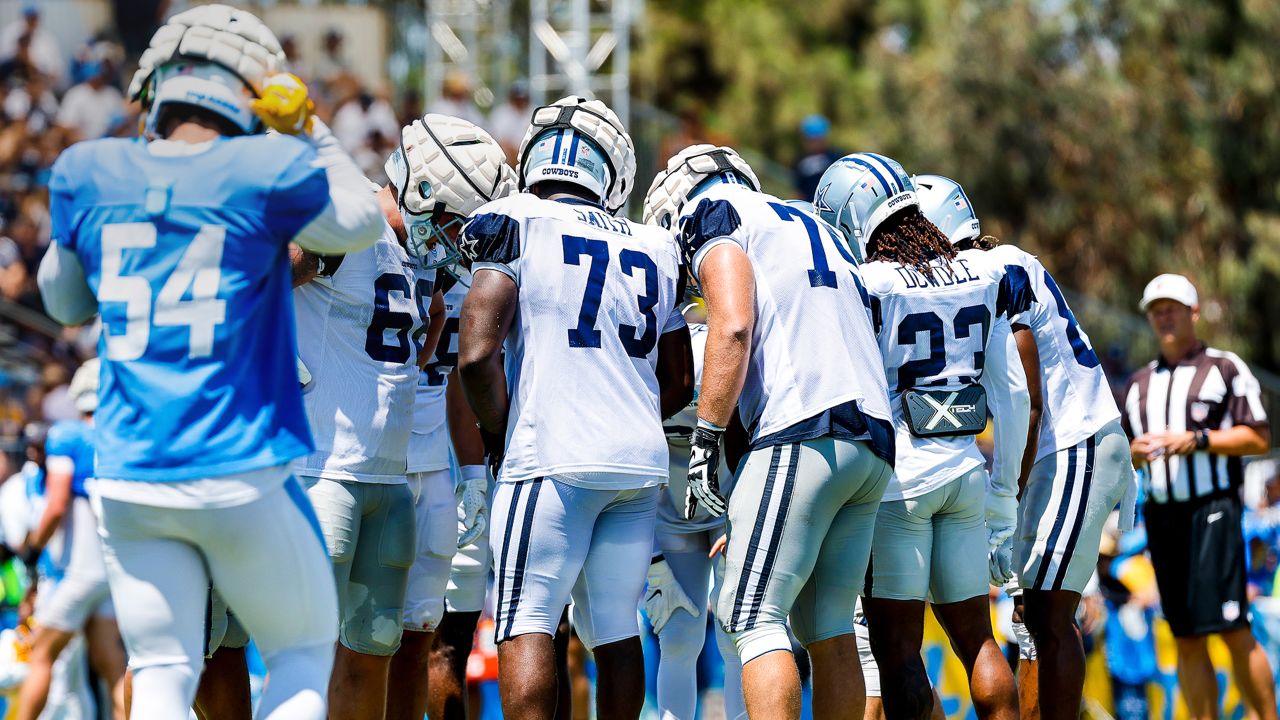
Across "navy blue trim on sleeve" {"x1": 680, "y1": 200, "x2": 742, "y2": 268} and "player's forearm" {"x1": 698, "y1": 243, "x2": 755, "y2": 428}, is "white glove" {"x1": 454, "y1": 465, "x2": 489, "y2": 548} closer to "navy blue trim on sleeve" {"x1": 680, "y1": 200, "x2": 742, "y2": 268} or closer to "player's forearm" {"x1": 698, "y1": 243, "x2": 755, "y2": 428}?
"player's forearm" {"x1": 698, "y1": 243, "x2": 755, "y2": 428}

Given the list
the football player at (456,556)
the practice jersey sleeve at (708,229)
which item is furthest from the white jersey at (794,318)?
the football player at (456,556)

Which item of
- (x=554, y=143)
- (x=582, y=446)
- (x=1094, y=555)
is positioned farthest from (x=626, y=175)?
(x=1094, y=555)

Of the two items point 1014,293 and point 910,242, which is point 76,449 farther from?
point 1014,293

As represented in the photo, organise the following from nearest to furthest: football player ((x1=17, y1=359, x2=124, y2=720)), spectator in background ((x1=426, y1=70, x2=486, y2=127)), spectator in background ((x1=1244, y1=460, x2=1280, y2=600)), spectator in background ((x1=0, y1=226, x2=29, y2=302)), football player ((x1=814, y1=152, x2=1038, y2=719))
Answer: football player ((x1=814, y1=152, x2=1038, y2=719)), football player ((x1=17, y1=359, x2=124, y2=720)), spectator in background ((x1=1244, y1=460, x2=1280, y2=600)), spectator in background ((x1=0, y1=226, x2=29, y2=302)), spectator in background ((x1=426, y1=70, x2=486, y2=127))

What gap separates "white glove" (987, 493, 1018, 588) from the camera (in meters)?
6.23

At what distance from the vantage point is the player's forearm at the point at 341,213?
3986mm

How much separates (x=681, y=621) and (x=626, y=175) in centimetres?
194

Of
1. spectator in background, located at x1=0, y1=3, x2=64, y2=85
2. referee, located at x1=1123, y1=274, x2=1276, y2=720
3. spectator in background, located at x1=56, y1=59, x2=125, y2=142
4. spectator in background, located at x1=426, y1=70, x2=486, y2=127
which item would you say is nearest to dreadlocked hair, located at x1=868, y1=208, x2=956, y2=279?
referee, located at x1=1123, y1=274, x2=1276, y2=720

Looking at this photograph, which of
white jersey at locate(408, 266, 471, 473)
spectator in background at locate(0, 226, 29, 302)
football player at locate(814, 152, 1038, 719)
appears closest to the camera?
football player at locate(814, 152, 1038, 719)

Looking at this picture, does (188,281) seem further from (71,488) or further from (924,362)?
(71,488)

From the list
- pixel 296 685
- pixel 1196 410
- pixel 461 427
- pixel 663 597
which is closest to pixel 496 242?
pixel 461 427

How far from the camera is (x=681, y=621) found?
6348mm

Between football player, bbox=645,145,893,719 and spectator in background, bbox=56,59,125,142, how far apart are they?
12651 millimetres

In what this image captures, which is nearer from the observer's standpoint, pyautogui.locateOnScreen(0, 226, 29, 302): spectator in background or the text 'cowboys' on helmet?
the text 'cowboys' on helmet
